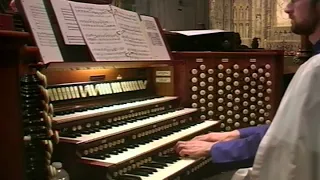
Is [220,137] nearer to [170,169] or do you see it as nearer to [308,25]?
[170,169]

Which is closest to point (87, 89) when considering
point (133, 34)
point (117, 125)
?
point (117, 125)

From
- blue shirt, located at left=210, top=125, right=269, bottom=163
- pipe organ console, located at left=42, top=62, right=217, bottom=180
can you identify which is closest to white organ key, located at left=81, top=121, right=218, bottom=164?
pipe organ console, located at left=42, top=62, right=217, bottom=180

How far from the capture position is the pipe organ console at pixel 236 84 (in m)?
3.56

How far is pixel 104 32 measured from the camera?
2.77 metres

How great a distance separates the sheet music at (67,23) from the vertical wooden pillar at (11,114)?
2.59 ft

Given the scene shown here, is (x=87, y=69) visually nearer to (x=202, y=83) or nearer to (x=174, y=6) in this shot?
(x=202, y=83)

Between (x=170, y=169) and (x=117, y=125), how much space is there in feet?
1.33

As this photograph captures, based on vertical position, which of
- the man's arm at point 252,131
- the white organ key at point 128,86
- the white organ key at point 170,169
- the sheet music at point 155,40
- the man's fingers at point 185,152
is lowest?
the white organ key at point 170,169

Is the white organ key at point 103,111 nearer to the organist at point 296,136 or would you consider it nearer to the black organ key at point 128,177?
the black organ key at point 128,177

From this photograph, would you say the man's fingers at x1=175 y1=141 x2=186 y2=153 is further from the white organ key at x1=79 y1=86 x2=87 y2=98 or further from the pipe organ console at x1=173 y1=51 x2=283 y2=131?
the pipe organ console at x1=173 y1=51 x2=283 y2=131

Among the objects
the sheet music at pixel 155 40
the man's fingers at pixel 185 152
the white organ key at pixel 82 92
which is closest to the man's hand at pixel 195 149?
the man's fingers at pixel 185 152

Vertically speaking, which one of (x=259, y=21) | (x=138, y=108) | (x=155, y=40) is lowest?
(x=138, y=108)

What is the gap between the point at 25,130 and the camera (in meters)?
1.83

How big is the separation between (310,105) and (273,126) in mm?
136
